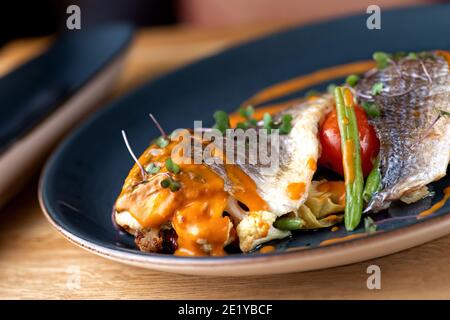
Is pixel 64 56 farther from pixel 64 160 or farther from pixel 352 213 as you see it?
pixel 352 213

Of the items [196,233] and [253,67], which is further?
[253,67]

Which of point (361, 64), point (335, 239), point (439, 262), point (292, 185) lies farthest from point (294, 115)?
point (361, 64)

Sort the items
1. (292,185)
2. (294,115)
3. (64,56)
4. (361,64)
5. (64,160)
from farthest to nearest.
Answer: (64,56)
(361,64)
(64,160)
(294,115)
(292,185)

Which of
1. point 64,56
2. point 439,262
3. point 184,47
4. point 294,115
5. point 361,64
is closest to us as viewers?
point 439,262

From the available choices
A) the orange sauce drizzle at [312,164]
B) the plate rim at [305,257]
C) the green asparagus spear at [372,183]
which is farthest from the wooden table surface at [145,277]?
the orange sauce drizzle at [312,164]

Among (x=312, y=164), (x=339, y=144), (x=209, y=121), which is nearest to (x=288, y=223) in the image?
(x=312, y=164)

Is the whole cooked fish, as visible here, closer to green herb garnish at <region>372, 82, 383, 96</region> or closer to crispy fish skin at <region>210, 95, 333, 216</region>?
crispy fish skin at <region>210, 95, 333, 216</region>

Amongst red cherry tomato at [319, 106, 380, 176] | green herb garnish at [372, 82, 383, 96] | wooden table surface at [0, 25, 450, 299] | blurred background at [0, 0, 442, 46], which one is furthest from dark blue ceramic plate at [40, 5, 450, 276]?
blurred background at [0, 0, 442, 46]
